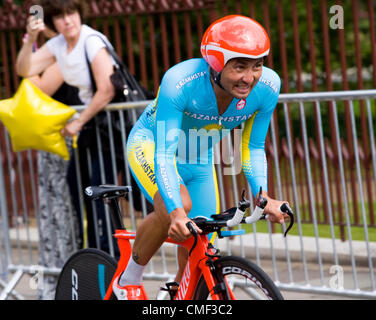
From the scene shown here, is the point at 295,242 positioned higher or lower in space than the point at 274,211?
lower

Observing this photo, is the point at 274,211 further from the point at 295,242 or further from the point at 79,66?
the point at 295,242

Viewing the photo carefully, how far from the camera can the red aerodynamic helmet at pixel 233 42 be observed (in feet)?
13.4

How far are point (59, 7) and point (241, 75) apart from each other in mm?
2899

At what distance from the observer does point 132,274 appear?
189 inches

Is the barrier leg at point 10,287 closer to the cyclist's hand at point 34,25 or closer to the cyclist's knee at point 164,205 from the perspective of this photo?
the cyclist's hand at point 34,25

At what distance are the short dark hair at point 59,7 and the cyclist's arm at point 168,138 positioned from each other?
2.55m

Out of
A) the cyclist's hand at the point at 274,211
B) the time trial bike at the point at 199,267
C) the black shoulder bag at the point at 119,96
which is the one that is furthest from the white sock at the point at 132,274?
the black shoulder bag at the point at 119,96

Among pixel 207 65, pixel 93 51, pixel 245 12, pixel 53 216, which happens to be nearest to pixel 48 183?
pixel 53 216

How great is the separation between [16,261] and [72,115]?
3.44 metres

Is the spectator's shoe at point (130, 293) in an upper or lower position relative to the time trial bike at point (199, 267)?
lower

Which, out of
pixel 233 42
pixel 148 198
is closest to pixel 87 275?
pixel 148 198

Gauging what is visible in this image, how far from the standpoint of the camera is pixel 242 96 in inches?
166

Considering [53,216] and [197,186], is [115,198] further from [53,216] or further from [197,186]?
[53,216]

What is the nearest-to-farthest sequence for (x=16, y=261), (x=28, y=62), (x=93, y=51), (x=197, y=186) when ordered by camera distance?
(x=197, y=186)
(x=93, y=51)
(x=28, y=62)
(x=16, y=261)
